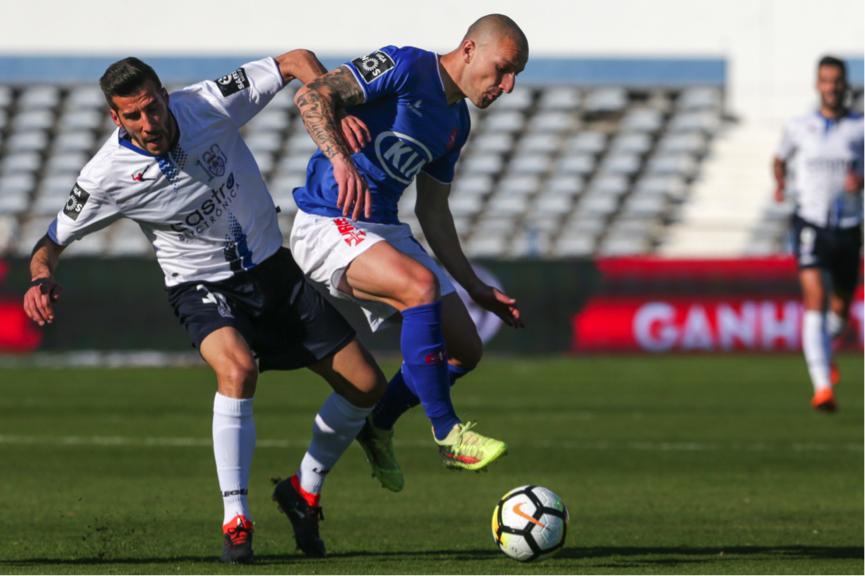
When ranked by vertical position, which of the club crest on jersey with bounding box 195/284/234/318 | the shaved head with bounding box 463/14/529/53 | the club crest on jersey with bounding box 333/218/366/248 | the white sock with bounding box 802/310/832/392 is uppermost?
the shaved head with bounding box 463/14/529/53

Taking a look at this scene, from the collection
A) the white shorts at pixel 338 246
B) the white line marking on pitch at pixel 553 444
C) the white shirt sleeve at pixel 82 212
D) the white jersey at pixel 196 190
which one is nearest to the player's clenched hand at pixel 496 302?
the white shorts at pixel 338 246

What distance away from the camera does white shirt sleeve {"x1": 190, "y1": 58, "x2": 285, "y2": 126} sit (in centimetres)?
495

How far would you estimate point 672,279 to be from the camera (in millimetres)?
16328

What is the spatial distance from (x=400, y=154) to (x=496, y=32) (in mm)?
653

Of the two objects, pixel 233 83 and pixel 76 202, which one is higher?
pixel 233 83

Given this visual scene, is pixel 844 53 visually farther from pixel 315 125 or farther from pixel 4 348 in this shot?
pixel 315 125

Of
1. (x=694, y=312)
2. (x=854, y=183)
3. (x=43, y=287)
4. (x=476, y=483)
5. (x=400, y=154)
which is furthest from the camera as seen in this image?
(x=694, y=312)

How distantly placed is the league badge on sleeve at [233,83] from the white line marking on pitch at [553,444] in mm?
3794

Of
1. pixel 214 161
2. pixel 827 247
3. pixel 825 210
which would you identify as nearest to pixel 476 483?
pixel 214 161

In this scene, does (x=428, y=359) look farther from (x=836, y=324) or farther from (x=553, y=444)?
(x=836, y=324)

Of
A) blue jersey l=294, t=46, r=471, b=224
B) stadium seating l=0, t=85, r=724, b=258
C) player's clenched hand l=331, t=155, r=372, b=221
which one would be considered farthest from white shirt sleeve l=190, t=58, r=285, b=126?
stadium seating l=0, t=85, r=724, b=258

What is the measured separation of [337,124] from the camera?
4.64 metres

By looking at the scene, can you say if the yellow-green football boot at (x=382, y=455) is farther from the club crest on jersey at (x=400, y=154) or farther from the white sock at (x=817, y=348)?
the white sock at (x=817, y=348)

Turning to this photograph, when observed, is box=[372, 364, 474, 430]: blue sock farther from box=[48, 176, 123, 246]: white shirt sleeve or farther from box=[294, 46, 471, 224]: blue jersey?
box=[48, 176, 123, 246]: white shirt sleeve
